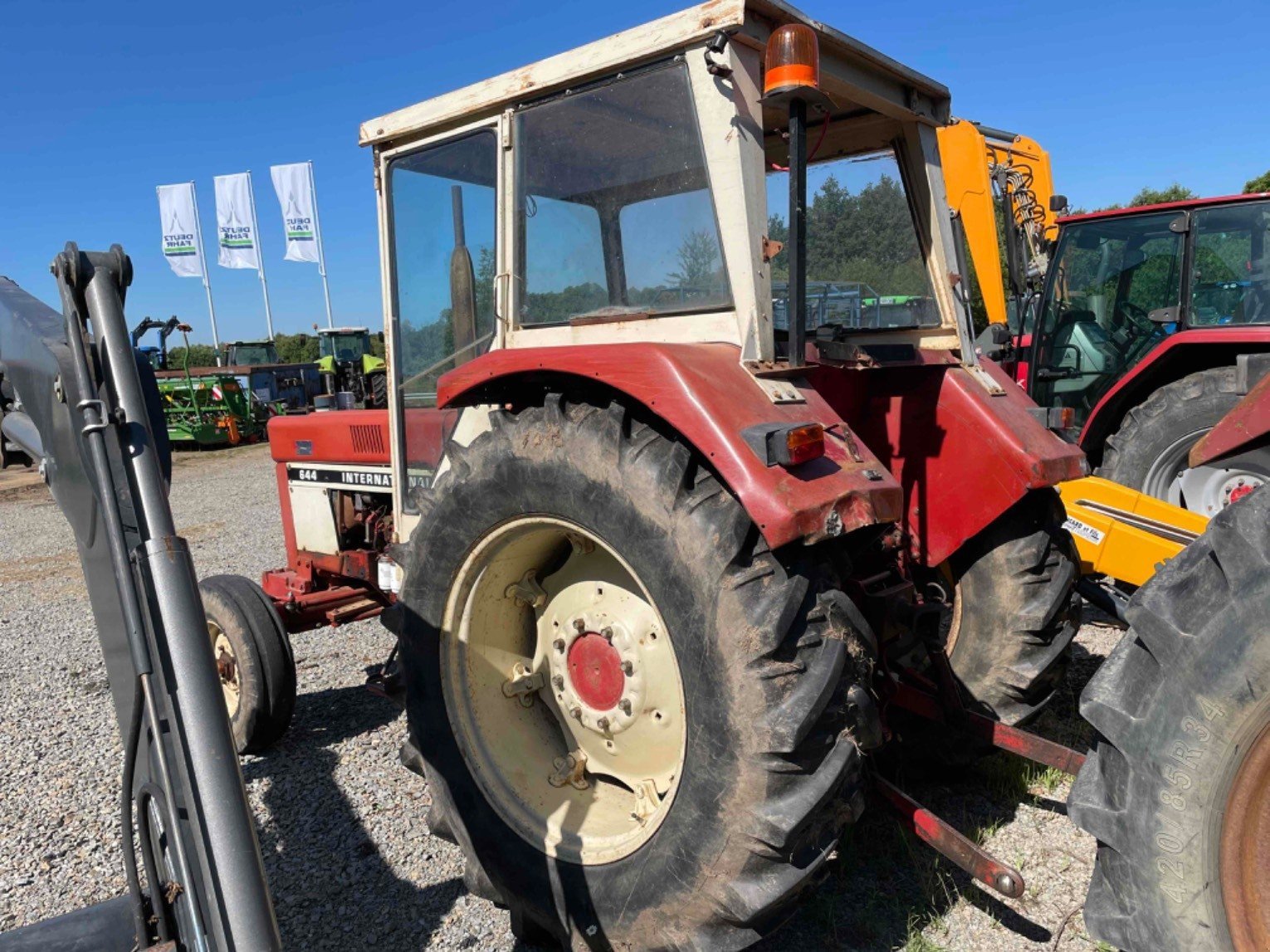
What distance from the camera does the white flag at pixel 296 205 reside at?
2259cm

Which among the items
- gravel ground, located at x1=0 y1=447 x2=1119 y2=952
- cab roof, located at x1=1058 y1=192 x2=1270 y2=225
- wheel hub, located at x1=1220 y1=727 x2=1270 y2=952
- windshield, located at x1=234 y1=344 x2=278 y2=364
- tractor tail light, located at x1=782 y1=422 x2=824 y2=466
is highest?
cab roof, located at x1=1058 y1=192 x2=1270 y2=225

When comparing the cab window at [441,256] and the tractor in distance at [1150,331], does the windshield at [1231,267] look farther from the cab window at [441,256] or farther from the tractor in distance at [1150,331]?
the cab window at [441,256]

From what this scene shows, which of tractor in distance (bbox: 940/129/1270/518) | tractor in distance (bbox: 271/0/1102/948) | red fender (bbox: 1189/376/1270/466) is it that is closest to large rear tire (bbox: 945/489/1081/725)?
tractor in distance (bbox: 271/0/1102/948)

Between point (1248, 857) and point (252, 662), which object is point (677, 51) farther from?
point (252, 662)

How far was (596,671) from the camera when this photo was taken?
7.59ft

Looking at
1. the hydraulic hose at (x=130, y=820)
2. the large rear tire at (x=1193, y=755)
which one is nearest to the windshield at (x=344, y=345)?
the hydraulic hose at (x=130, y=820)

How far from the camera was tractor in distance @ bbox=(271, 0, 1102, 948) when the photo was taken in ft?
5.90

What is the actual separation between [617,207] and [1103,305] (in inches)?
170

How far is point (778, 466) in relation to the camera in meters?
1.80

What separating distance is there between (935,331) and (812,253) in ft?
1.59

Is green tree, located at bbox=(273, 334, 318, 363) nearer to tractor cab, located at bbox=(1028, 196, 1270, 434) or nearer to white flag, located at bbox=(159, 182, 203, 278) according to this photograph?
white flag, located at bbox=(159, 182, 203, 278)

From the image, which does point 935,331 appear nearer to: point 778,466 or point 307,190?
point 778,466

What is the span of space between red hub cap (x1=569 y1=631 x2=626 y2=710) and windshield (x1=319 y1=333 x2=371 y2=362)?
17369 mm

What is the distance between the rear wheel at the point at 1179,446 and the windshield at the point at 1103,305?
A: 49 cm
